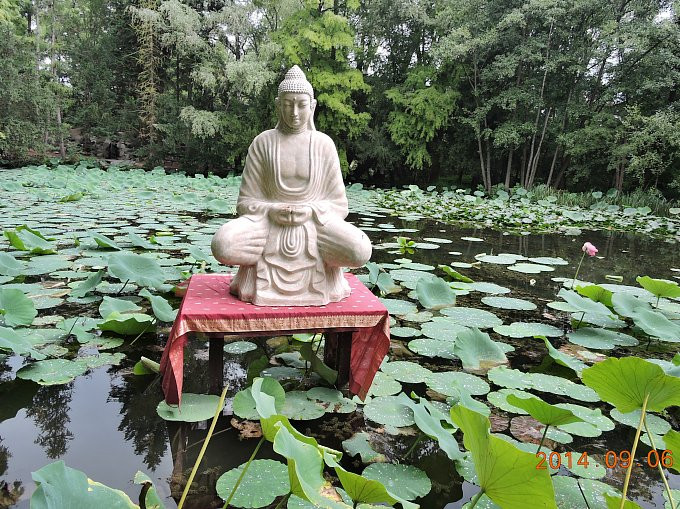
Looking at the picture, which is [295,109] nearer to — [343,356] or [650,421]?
[343,356]

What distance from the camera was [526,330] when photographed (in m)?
2.71

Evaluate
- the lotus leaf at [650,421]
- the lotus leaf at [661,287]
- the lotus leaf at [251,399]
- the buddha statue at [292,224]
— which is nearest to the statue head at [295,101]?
the buddha statue at [292,224]

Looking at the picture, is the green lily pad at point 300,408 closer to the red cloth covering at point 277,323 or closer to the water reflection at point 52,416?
the red cloth covering at point 277,323

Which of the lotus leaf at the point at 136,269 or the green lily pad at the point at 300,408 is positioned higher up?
the lotus leaf at the point at 136,269

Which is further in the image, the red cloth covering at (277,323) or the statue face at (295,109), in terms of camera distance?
the statue face at (295,109)

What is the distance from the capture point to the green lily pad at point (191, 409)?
5.65ft

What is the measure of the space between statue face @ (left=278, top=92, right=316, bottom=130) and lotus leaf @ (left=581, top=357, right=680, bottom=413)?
151cm

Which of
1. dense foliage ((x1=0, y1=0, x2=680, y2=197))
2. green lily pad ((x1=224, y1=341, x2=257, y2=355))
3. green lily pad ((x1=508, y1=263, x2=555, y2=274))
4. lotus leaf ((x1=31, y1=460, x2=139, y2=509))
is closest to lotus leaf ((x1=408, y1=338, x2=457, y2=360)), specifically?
green lily pad ((x1=224, y1=341, x2=257, y2=355))

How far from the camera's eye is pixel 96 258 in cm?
366

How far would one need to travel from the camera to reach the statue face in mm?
2025

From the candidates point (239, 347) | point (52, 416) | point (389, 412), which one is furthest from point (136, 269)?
point (389, 412)

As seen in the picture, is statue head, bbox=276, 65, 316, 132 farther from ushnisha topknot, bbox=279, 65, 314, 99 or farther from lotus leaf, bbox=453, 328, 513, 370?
lotus leaf, bbox=453, 328, 513, 370

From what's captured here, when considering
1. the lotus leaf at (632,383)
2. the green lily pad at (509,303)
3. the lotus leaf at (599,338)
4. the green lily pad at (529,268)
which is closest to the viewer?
the lotus leaf at (632,383)

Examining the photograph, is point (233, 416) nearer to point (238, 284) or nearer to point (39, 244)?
point (238, 284)
